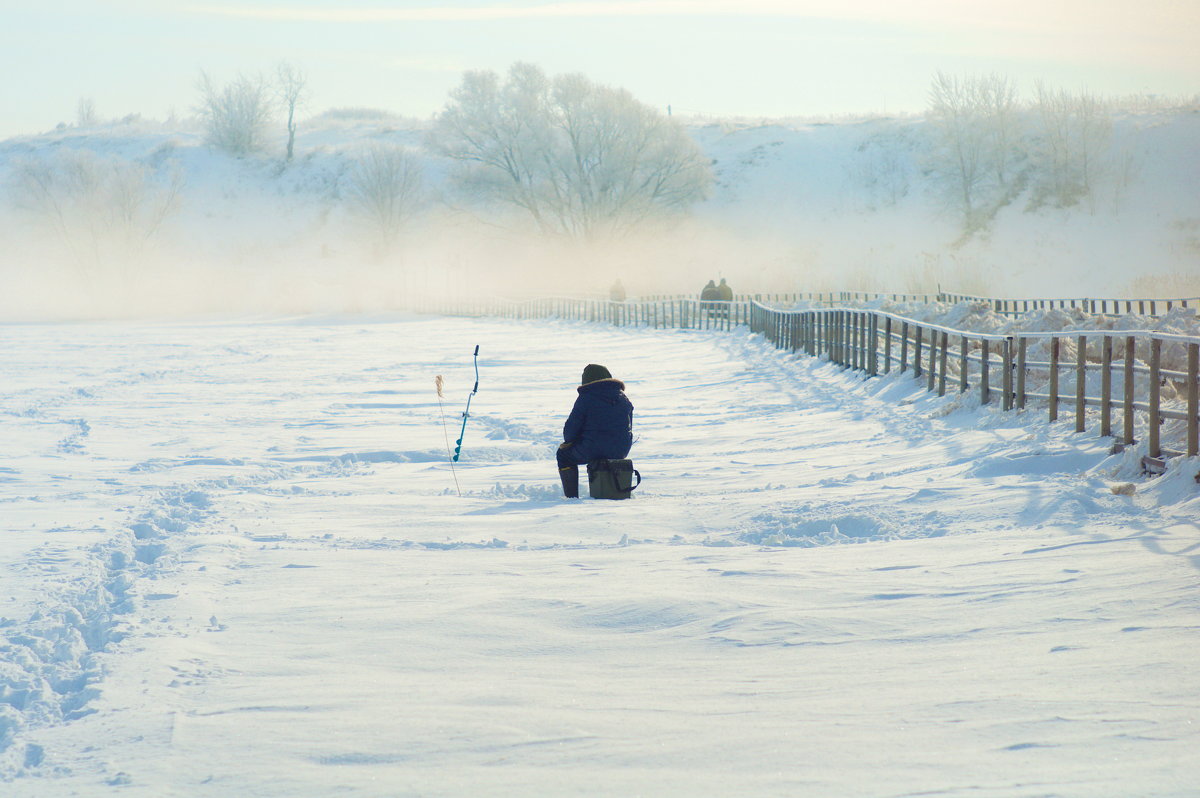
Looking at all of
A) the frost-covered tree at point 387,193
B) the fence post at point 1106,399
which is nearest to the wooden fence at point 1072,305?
the fence post at point 1106,399

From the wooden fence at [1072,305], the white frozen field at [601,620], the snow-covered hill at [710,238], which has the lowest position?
the white frozen field at [601,620]

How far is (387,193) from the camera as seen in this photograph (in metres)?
82.0

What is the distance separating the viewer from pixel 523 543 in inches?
307

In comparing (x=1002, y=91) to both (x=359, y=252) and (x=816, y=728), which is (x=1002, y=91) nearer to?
(x=359, y=252)

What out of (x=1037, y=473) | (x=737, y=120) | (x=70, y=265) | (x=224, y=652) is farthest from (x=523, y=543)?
(x=737, y=120)

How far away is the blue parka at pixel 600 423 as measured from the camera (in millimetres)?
9258

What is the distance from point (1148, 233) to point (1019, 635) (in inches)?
2675

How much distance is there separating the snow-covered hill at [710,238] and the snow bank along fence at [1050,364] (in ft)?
92.5

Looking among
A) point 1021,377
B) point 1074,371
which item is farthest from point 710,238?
point 1021,377

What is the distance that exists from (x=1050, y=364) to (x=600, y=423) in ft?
17.0

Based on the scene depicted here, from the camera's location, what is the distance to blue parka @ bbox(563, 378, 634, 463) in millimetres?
9258

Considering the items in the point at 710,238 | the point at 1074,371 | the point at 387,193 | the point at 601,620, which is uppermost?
the point at 387,193

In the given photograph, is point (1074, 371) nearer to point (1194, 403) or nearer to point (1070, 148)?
point (1194, 403)

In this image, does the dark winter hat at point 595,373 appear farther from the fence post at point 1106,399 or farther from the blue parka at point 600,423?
the fence post at point 1106,399
